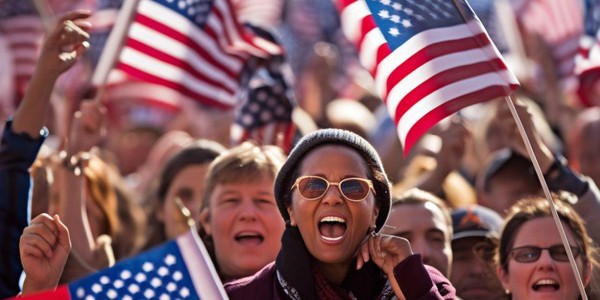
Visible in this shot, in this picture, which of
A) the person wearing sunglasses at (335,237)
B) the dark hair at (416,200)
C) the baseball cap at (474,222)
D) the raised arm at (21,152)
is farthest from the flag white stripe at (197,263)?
the baseball cap at (474,222)

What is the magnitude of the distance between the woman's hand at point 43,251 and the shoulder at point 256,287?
0.59m

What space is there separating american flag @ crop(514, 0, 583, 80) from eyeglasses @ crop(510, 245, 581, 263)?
6110 millimetres

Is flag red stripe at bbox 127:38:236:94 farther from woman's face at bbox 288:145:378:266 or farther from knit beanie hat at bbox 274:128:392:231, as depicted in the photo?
woman's face at bbox 288:145:378:266

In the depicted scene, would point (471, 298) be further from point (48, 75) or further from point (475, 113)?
point (475, 113)

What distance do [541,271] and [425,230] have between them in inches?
31.4

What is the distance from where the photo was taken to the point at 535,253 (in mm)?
6254

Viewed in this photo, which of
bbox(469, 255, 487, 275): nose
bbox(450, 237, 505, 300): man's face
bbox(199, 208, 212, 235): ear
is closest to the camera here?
bbox(199, 208, 212, 235): ear

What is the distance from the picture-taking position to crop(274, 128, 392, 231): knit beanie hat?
551 centimetres

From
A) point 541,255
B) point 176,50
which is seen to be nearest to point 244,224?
point 541,255

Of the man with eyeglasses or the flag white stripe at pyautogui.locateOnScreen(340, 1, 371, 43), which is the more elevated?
the flag white stripe at pyautogui.locateOnScreen(340, 1, 371, 43)

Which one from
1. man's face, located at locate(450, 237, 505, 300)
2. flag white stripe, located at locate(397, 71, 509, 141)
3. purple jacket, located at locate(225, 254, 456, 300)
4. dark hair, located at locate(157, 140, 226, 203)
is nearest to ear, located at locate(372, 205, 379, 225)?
purple jacket, located at locate(225, 254, 456, 300)

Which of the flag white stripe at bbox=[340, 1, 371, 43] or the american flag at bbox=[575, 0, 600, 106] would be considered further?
the american flag at bbox=[575, 0, 600, 106]

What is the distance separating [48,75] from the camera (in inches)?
249

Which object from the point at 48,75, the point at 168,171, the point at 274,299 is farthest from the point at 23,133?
the point at 168,171
